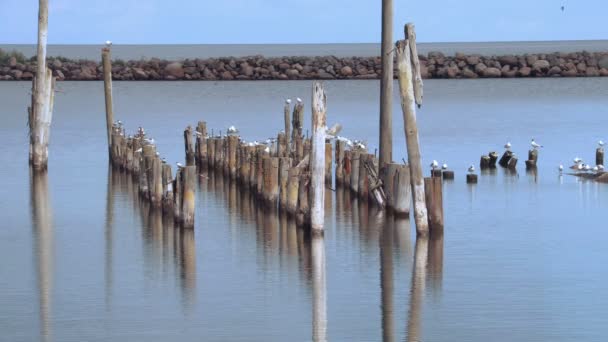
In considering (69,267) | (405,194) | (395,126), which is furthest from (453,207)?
(395,126)

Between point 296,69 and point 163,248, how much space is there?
62531 millimetres

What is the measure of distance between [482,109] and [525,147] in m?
20.1

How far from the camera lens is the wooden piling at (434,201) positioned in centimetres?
1828

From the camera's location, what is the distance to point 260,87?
72.9 meters

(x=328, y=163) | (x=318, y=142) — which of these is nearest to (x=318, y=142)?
(x=318, y=142)

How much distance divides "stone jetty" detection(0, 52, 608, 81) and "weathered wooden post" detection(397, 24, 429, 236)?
62273mm

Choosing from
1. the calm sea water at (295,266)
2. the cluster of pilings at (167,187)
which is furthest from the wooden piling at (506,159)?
the cluster of pilings at (167,187)

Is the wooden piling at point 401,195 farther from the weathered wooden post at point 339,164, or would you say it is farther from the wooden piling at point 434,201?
the weathered wooden post at point 339,164

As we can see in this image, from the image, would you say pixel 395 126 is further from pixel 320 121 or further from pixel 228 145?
pixel 320 121

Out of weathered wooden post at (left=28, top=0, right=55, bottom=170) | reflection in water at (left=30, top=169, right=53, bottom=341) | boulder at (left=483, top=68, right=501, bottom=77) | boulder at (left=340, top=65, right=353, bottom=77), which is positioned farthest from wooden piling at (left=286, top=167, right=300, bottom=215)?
boulder at (left=483, top=68, right=501, bottom=77)

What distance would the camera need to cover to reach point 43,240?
2031cm

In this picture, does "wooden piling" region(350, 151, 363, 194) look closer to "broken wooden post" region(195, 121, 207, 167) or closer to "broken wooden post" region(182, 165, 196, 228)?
"broken wooden post" region(182, 165, 196, 228)

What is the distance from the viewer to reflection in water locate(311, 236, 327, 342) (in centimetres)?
1445

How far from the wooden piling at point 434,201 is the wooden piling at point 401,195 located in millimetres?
902
